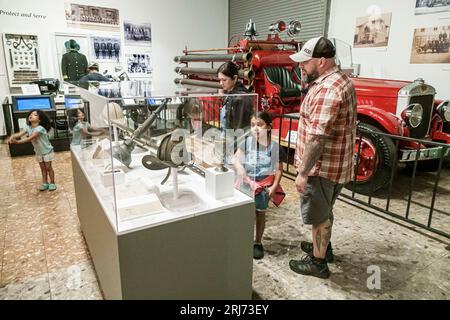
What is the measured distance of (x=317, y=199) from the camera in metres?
2.01

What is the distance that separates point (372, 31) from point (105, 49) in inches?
215

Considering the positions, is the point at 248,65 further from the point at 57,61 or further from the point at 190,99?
the point at 57,61

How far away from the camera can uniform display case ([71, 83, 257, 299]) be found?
4.74ft

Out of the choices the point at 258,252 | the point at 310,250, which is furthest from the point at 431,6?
the point at 258,252

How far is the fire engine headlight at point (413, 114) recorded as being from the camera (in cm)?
360

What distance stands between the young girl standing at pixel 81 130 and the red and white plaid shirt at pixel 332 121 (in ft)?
4.02

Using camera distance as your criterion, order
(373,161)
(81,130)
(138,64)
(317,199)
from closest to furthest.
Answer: (317,199) < (81,130) < (373,161) < (138,64)

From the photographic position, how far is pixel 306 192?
202 centimetres

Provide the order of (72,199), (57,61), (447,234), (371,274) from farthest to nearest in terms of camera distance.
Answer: (57,61), (72,199), (447,234), (371,274)

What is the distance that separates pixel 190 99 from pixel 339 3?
5.31 m

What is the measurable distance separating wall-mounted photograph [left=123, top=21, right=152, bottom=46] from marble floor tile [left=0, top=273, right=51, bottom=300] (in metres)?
6.36

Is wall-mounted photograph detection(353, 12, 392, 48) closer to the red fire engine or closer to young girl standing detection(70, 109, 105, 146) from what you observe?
the red fire engine

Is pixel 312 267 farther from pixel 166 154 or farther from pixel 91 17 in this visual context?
pixel 91 17
